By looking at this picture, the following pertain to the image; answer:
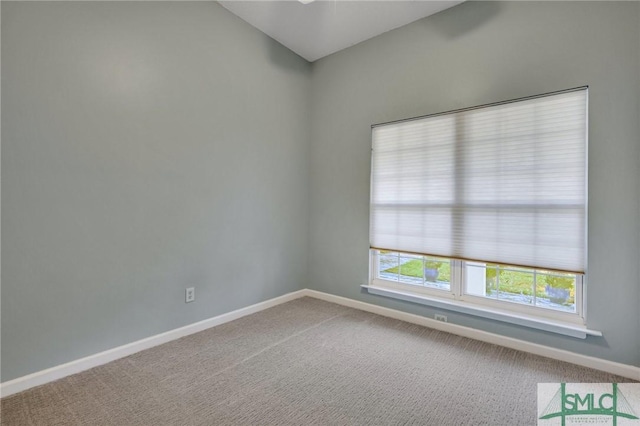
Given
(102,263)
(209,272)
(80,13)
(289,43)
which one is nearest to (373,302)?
(209,272)

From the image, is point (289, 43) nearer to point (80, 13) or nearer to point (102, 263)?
point (80, 13)

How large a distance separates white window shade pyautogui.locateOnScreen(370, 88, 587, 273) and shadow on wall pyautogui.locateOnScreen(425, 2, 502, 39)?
758 mm

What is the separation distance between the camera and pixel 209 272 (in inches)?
107

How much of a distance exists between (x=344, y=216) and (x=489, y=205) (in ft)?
5.01

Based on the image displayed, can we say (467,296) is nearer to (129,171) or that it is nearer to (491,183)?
(491,183)

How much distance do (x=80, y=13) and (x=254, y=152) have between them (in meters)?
1.64

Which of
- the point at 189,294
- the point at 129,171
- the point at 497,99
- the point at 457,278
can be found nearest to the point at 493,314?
the point at 457,278

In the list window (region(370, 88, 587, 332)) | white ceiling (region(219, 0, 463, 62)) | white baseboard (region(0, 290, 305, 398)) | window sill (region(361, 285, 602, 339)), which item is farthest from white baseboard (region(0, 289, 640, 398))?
white ceiling (region(219, 0, 463, 62))

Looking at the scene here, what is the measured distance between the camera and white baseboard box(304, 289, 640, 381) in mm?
2010

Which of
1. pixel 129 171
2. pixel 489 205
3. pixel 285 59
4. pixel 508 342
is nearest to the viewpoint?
pixel 129 171

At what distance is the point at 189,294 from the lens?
2572mm

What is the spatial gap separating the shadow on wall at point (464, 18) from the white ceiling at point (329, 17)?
0.28 ft

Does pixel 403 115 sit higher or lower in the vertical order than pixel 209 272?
higher
